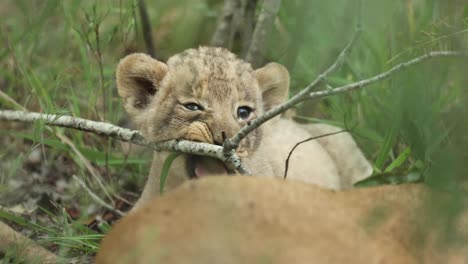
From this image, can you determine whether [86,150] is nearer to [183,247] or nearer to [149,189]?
[149,189]

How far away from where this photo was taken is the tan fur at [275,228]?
2.53 m

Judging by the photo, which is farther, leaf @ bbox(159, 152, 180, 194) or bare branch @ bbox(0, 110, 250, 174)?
leaf @ bbox(159, 152, 180, 194)

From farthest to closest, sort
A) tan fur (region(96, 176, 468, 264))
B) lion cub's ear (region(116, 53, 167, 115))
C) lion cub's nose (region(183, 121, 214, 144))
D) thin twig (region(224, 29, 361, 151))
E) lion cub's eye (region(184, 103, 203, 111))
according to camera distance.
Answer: lion cub's ear (region(116, 53, 167, 115)) → lion cub's eye (region(184, 103, 203, 111)) → lion cub's nose (region(183, 121, 214, 144)) → thin twig (region(224, 29, 361, 151)) → tan fur (region(96, 176, 468, 264))

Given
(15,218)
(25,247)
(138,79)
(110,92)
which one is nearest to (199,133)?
(138,79)

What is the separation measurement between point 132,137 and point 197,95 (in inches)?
17.9

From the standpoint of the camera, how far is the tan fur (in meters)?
2.53

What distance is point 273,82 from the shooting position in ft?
17.3

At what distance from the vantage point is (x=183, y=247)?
253 cm

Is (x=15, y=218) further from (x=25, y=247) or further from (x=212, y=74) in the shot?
(x=212, y=74)

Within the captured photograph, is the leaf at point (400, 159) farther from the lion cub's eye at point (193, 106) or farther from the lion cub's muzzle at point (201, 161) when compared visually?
the lion cub's eye at point (193, 106)

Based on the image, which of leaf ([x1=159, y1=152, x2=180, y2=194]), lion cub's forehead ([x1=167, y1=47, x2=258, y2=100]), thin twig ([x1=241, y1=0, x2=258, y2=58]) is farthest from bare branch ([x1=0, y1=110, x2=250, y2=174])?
thin twig ([x1=241, y1=0, x2=258, y2=58])

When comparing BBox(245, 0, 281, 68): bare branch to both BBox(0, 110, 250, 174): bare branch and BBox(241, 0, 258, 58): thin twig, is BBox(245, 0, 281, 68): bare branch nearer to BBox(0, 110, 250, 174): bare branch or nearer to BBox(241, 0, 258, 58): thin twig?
BBox(241, 0, 258, 58): thin twig

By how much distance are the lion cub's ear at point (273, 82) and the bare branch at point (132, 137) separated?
107cm

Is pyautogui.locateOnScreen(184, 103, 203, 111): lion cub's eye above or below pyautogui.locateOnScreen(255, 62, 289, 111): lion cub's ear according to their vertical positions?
above
